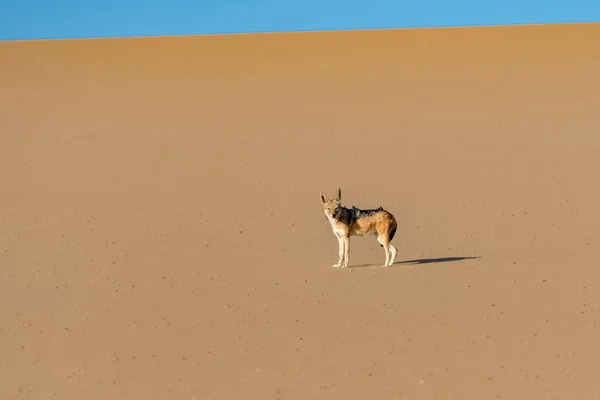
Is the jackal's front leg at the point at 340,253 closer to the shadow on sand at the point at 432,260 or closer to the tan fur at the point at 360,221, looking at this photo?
the tan fur at the point at 360,221

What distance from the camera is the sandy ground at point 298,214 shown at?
10.2 m

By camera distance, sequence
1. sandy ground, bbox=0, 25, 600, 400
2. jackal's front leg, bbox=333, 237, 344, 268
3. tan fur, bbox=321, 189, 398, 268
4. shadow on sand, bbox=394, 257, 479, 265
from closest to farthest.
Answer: sandy ground, bbox=0, 25, 600, 400 → tan fur, bbox=321, 189, 398, 268 → jackal's front leg, bbox=333, 237, 344, 268 → shadow on sand, bbox=394, 257, 479, 265

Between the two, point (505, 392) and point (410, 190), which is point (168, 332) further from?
point (410, 190)

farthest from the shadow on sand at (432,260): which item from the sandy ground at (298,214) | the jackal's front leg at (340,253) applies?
the jackal's front leg at (340,253)

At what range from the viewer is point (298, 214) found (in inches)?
759

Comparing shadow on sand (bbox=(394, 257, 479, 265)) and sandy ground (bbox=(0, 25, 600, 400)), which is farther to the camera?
shadow on sand (bbox=(394, 257, 479, 265))

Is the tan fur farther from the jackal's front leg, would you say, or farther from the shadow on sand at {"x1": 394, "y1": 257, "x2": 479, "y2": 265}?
the shadow on sand at {"x1": 394, "y1": 257, "x2": 479, "y2": 265}

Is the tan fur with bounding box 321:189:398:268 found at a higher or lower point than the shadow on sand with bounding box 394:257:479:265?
higher

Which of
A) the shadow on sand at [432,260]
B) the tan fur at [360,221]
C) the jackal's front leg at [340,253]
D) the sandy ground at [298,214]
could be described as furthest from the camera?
the shadow on sand at [432,260]

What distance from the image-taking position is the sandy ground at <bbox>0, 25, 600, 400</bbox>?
33.4ft

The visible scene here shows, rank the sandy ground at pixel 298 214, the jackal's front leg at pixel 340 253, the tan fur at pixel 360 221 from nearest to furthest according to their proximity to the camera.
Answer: the sandy ground at pixel 298 214, the tan fur at pixel 360 221, the jackal's front leg at pixel 340 253

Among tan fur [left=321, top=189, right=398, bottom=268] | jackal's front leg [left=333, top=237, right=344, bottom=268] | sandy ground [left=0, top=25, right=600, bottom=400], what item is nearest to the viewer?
sandy ground [left=0, top=25, right=600, bottom=400]

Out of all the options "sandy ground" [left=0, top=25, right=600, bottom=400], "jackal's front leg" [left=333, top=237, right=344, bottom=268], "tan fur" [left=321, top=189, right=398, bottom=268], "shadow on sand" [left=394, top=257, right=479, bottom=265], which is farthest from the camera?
"shadow on sand" [left=394, top=257, right=479, bottom=265]

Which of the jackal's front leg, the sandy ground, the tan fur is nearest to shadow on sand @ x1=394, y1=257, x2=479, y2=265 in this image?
the sandy ground
